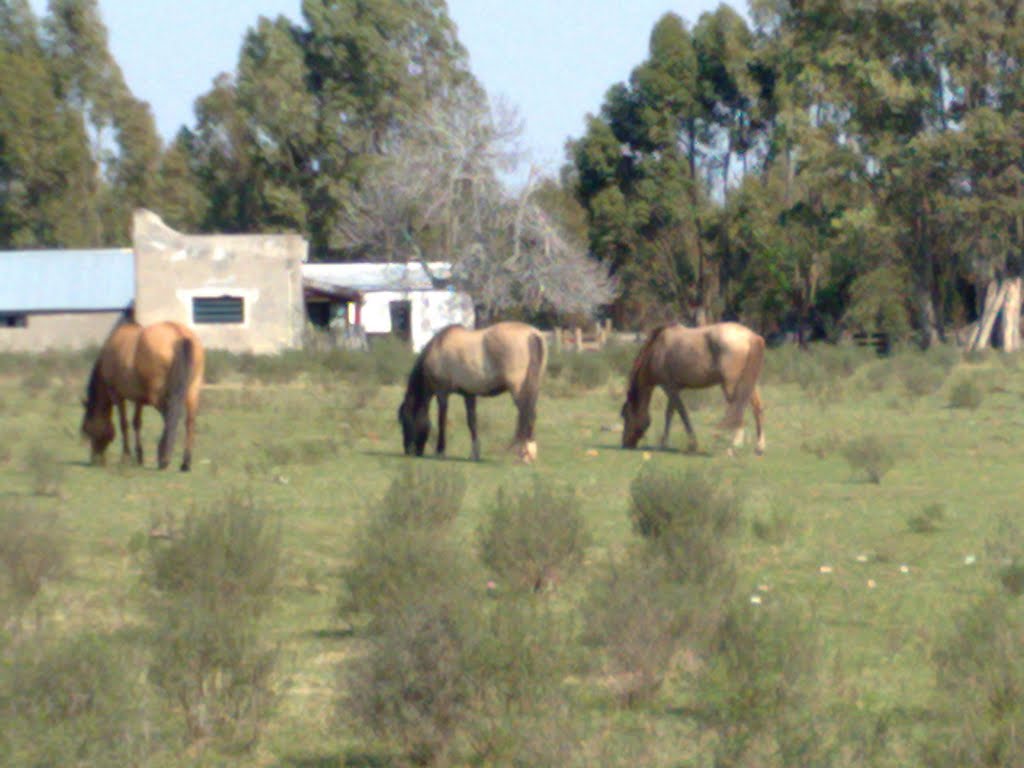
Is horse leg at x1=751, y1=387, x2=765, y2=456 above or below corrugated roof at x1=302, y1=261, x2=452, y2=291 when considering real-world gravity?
below

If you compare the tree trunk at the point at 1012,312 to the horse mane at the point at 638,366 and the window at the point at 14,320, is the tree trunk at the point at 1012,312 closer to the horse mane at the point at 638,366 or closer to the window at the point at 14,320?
the window at the point at 14,320

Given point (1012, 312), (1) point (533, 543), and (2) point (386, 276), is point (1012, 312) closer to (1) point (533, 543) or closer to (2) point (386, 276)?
(2) point (386, 276)

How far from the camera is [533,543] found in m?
9.95

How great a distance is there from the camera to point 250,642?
6668 mm

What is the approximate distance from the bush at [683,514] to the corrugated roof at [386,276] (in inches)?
1794

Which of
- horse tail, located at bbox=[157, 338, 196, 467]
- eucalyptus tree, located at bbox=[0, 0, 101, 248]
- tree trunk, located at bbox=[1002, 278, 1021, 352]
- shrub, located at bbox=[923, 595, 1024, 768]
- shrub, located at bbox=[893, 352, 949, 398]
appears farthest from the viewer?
eucalyptus tree, located at bbox=[0, 0, 101, 248]

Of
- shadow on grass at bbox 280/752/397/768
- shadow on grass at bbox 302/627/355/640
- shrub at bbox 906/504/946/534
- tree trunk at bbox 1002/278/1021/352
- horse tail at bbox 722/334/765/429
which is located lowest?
shadow on grass at bbox 280/752/397/768

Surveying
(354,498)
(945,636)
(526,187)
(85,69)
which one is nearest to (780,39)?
(526,187)

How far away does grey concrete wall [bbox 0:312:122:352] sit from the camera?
52219 millimetres

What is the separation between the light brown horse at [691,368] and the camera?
1977cm

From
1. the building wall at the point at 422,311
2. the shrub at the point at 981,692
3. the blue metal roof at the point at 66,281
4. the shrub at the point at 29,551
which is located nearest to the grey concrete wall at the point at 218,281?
the blue metal roof at the point at 66,281

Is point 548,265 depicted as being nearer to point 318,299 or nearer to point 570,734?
point 318,299

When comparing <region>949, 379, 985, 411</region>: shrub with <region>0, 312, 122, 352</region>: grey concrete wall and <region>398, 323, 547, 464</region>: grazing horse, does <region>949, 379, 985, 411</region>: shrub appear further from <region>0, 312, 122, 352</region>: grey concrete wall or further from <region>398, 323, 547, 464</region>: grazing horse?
<region>0, 312, 122, 352</region>: grey concrete wall

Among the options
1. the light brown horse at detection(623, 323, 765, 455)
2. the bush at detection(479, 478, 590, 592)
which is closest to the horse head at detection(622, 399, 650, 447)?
the light brown horse at detection(623, 323, 765, 455)
